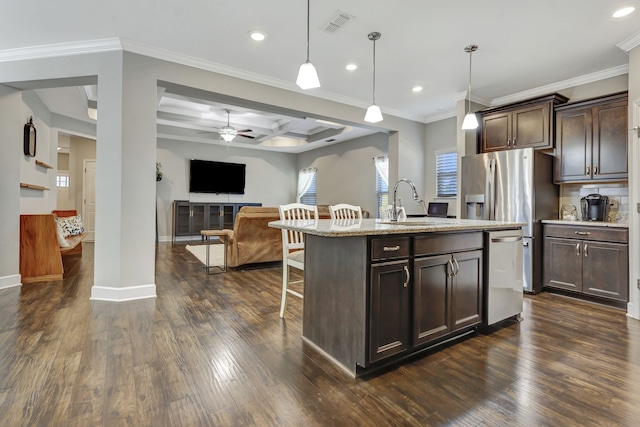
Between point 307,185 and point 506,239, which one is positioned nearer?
point 506,239

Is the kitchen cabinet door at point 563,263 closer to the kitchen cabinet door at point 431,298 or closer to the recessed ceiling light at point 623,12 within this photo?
the recessed ceiling light at point 623,12

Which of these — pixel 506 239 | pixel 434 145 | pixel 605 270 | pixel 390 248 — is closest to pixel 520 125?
pixel 434 145

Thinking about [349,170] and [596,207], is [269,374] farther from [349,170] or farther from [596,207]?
[349,170]

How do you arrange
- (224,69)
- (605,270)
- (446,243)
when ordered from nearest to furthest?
(446,243)
(605,270)
(224,69)

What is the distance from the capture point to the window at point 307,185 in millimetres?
9320

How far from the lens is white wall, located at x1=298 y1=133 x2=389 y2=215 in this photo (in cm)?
727

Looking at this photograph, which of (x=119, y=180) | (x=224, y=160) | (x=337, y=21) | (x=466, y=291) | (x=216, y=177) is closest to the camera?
(x=466, y=291)

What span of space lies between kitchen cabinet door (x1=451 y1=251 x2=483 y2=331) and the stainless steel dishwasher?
119 millimetres

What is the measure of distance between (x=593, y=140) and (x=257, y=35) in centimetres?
384

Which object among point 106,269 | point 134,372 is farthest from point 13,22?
point 134,372

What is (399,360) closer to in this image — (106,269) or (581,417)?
(581,417)

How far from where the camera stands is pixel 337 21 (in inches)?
114

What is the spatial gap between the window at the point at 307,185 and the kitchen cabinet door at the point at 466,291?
7009mm

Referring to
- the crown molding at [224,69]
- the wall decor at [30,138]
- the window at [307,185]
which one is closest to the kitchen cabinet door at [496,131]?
the crown molding at [224,69]
